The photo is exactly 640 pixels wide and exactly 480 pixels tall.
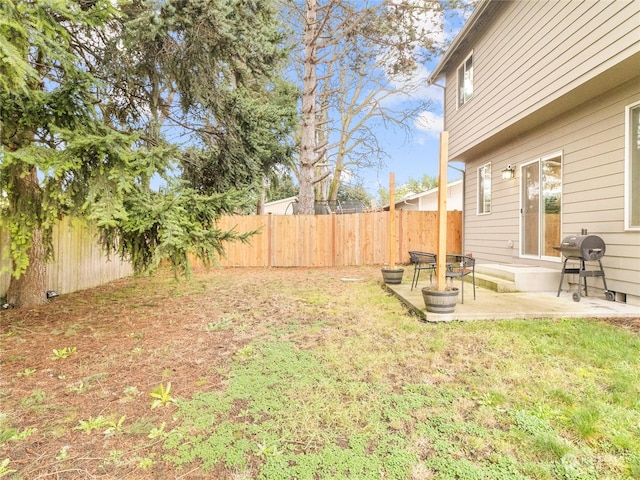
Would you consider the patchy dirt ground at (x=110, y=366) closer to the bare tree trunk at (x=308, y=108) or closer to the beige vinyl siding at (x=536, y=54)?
the beige vinyl siding at (x=536, y=54)

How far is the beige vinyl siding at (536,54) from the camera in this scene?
3811mm

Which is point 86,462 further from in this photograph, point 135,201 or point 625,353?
point 625,353

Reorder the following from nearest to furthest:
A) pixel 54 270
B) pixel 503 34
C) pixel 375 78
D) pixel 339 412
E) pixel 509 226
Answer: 1. pixel 339 412
2. pixel 54 270
3. pixel 503 34
4. pixel 509 226
5. pixel 375 78

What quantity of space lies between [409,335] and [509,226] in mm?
4667

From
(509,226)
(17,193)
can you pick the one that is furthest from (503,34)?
(17,193)

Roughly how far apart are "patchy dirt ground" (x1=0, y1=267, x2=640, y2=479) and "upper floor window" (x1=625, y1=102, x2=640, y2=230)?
129 cm

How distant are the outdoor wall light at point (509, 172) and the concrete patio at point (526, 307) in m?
2.73

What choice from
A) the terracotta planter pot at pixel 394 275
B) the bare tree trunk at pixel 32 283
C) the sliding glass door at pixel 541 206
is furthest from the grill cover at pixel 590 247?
the bare tree trunk at pixel 32 283

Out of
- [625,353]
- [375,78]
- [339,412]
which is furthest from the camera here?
[375,78]

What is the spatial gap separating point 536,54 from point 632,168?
2.49 metres

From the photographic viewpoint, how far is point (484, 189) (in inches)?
320

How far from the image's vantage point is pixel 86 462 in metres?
1.70

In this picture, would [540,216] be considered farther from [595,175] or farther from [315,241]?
[315,241]

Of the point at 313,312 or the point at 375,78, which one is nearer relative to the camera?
the point at 313,312
